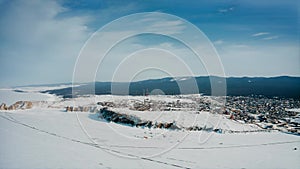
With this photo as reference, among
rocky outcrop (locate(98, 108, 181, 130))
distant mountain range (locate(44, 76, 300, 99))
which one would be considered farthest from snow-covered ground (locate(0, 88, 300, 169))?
distant mountain range (locate(44, 76, 300, 99))

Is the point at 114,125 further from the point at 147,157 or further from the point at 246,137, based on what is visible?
the point at 246,137

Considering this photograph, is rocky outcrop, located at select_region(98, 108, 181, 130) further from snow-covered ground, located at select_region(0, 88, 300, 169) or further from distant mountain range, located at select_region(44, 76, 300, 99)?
distant mountain range, located at select_region(44, 76, 300, 99)

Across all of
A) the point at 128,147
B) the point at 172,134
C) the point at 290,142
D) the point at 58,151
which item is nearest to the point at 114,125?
the point at 172,134

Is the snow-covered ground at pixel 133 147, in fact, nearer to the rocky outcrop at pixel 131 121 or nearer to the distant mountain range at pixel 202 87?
the rocky outcrop at pixel 131 121

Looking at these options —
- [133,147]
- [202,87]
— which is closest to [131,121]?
[133,147]

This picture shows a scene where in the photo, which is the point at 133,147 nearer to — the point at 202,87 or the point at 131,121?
the point at 131,121

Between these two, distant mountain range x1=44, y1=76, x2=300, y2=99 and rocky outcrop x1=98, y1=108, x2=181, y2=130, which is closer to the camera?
rocky outcrop x1=98, y1=108, x2=181, y2=130
